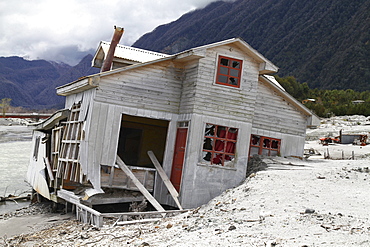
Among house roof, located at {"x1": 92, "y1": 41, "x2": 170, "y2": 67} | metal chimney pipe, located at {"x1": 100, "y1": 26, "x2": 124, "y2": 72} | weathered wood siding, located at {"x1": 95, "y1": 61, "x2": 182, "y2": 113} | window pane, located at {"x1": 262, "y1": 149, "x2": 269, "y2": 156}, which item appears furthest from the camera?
house roof, located at {"x1": 92, "y1": 41, "x2": 170, "y2": 67}

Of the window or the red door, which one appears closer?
the red door

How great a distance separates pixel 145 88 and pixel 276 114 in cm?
703

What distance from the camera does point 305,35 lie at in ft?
441

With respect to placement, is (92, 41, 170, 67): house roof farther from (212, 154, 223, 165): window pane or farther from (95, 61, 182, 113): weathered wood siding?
(212, 154, 223, 165): window pane

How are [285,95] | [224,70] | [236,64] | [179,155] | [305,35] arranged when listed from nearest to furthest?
[179,155]
[224,70]
[236,64]
[285,95]
[305,35]

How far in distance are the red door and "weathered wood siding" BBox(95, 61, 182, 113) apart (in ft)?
3.51

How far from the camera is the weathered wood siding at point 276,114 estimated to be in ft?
68.1

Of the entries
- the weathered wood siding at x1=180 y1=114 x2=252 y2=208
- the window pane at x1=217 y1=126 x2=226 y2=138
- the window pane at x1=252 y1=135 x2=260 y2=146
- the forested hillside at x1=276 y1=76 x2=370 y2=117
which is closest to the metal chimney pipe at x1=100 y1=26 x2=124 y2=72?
the weathered wood siding at x1=180 y1=114 x2=252 y2=208

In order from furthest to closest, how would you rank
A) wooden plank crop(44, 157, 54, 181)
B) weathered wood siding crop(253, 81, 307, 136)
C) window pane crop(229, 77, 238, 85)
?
weathered wood siding crop(253, 81, 307, 136) < wooden plank crop(44, 157, 54, 181) < window pane crop(229, 77, 238, 85)

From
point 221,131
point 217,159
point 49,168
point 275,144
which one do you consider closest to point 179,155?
point 217,159

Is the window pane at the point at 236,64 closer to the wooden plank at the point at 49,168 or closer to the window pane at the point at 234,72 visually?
the window pane at the point at 234,72

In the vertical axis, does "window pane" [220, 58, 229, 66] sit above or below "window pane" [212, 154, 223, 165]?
above

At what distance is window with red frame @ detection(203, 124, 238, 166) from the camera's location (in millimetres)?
17953

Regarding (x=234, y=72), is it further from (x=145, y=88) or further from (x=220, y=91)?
(x=145, y=88)
